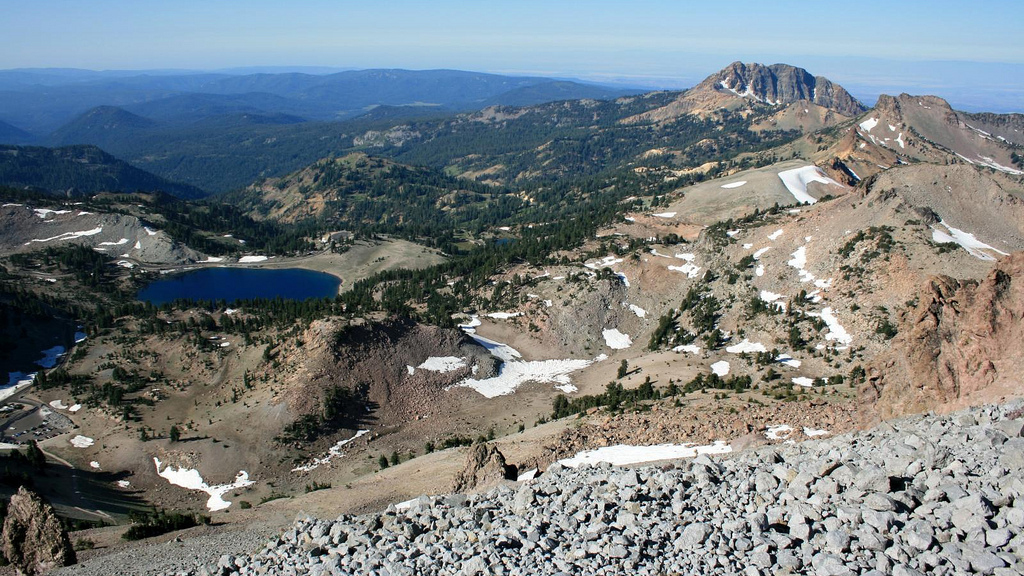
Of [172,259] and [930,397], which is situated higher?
[930,397]

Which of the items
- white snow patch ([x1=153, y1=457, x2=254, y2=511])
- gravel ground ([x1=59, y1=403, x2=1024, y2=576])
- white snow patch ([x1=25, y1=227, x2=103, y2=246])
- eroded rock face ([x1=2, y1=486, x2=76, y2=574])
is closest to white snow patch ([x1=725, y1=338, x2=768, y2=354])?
gravel ground ([x1=59, y1=403, x2=1024, y2=576])

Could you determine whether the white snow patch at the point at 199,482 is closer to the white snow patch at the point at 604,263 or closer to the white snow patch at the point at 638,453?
the white snow patch at the point at 638,453

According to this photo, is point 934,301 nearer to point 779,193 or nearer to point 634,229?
point 634,229

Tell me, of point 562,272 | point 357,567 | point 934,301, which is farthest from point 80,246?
point 934,301

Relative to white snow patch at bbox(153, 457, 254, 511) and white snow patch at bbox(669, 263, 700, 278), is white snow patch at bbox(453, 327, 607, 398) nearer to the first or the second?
Result: white snow patch at bbox(669, 263, 700, 278)

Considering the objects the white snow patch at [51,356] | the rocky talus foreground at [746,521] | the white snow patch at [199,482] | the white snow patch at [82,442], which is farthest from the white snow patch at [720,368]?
the white snow patch at [51,356]

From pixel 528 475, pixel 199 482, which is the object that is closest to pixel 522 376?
pixel 199 482
